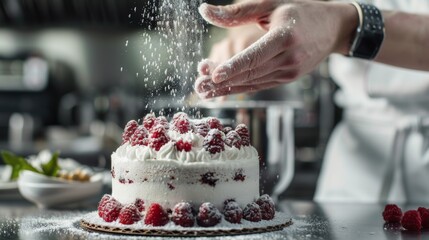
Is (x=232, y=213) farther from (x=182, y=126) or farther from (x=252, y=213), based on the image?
(x=182, y=126)

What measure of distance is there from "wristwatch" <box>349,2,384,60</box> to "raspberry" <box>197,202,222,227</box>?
741mm

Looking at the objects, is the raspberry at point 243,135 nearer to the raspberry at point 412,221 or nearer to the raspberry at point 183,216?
the raspberry at point 183,216

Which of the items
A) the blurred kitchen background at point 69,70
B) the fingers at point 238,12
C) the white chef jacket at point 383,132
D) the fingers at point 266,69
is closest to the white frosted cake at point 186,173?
the fingers at point 266,69

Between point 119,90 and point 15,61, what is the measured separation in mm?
1122

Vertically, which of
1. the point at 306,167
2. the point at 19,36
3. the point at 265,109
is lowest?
the point at 306,167

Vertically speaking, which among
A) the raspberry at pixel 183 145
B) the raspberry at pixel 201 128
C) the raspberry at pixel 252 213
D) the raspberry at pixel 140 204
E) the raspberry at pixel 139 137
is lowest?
the raspberry at pixel 252 213

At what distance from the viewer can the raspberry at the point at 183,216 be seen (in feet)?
5.18

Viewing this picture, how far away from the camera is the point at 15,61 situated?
7.82 m

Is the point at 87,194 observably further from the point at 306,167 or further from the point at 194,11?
the point at 306,167

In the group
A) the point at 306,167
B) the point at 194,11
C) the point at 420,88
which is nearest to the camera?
the point at 194,11

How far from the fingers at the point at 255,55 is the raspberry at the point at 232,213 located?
281 millimetres

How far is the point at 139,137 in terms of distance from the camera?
5.77 ft

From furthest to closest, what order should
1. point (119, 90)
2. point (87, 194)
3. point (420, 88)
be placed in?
point (119, 90) < point (420, 88) < point (87, 194)

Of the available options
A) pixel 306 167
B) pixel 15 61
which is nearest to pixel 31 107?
pixel 15 61
